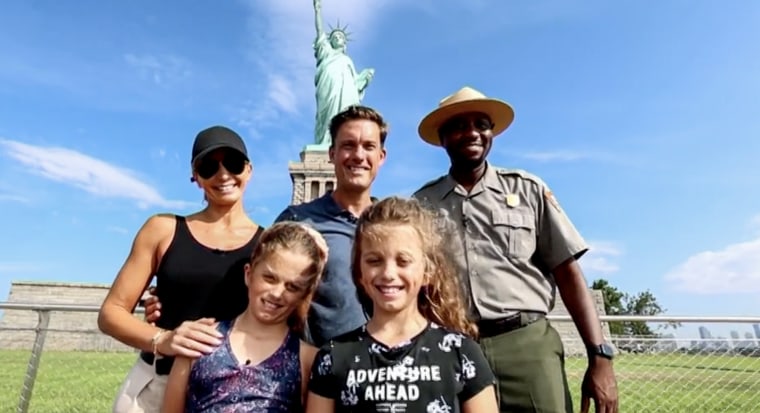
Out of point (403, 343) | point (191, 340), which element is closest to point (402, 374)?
point (403, 343)

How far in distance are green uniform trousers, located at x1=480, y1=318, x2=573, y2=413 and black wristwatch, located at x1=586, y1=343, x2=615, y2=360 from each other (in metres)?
0.15

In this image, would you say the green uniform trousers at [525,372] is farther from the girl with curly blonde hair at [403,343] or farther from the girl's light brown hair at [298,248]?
the girl's light brown hair at [298,248]

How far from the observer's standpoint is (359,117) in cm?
232

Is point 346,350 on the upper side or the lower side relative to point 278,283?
lower

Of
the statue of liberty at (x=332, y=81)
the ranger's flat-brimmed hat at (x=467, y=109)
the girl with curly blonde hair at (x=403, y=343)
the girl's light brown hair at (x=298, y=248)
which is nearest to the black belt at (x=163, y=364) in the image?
the girl's light brown hair at (x=298, y=248)

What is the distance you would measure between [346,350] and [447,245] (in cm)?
60

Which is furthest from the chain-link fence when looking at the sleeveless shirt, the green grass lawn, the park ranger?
the sleeveless shirt

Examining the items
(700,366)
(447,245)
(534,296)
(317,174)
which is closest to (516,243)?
(534,296)

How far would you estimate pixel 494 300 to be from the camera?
89.9 inches

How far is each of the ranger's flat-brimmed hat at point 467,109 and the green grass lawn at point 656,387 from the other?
3.59 meters

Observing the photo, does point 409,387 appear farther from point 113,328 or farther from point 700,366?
point 700,366

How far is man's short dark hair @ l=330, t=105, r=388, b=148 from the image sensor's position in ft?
7.61

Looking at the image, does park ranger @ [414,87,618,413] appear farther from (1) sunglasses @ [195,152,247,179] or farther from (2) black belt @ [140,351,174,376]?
(2) black belt @ [140,351,174,376]

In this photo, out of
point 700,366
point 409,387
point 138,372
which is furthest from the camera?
point 700,366
